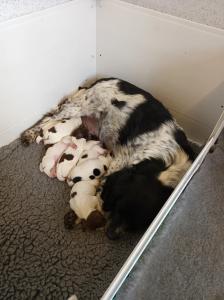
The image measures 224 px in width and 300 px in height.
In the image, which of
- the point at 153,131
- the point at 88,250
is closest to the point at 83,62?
the point at 153,131

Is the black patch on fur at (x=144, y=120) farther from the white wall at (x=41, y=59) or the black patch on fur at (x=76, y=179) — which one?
the white wall at (x=41, y=59)

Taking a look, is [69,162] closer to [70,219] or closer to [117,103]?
[70,219]

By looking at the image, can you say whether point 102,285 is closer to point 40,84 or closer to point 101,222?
point 101,222

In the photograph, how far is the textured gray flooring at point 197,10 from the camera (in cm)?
160

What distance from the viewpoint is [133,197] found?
53.1 inches

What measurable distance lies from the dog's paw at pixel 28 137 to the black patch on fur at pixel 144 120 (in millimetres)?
571

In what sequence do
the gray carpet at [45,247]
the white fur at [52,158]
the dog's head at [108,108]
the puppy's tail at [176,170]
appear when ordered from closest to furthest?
the gray carpet at [45,247]
the puppy's tail at [176,170]
the white fur at [52,158]
the dog's head at [108,108]

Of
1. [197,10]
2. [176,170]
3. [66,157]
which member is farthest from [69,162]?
[197,10]

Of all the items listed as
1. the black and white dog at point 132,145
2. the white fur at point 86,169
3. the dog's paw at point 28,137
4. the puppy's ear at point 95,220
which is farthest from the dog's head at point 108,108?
the puppy's ear at point 95,220

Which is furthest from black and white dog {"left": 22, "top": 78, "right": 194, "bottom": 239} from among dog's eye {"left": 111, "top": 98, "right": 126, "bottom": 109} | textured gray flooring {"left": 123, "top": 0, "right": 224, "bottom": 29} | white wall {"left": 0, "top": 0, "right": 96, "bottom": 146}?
textured gray flooring {"left": 123, "top": 0, "right": 224, "bottom": 29}

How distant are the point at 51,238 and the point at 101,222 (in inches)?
10.2

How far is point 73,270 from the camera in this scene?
1366 millimetres

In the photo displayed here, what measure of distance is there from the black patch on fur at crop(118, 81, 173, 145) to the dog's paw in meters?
0.57

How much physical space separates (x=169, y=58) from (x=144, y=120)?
448mm
